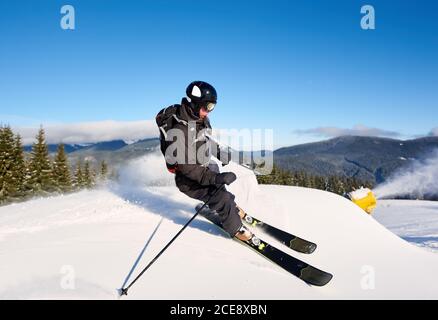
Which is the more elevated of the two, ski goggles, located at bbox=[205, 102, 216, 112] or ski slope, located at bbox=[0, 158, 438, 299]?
ski goggles, located at bbox=[205, 102, 216, 112]

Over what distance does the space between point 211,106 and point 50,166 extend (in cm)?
3607

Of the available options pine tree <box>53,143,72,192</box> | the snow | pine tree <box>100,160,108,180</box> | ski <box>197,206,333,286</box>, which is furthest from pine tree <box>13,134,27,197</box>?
the snow

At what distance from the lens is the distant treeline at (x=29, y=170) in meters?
31.7

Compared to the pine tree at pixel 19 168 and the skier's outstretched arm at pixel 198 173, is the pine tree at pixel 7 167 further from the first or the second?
the skier's outstretched arm at pixel 198 173

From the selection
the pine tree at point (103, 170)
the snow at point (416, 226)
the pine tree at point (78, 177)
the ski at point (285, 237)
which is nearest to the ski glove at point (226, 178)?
the ski at point (285, 237)

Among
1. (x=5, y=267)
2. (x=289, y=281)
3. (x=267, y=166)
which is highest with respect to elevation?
(x=267, y=166)

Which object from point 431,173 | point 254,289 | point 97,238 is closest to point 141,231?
point 97,238

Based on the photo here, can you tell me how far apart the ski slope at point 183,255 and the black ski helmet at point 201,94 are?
8.57ft

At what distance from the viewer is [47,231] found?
21.1 ft

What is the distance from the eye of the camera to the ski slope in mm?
4250

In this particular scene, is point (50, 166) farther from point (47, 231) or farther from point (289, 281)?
point (289, 281)

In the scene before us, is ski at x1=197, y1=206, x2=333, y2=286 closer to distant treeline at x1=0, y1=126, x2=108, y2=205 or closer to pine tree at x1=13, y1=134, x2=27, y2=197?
distant treeline at x1=0, y1=126, x2=108, y2=205

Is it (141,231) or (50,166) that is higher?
(141,231)

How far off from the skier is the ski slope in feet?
2.12
